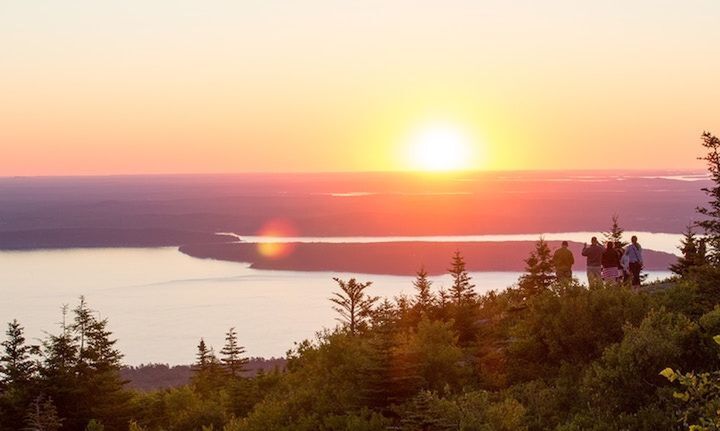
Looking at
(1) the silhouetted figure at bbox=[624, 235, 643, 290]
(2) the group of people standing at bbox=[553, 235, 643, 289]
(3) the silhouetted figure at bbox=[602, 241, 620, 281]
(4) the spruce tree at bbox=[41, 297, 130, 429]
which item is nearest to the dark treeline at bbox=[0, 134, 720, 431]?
(1) the silhouetted figure at bbox=[624, 235, 643, 290]

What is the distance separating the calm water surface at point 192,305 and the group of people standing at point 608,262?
89.9 metres

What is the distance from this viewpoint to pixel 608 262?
2883 centimetres

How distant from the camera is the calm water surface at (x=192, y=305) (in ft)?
417

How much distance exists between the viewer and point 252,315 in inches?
5704

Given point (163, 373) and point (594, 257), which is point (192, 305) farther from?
point (594, 257)

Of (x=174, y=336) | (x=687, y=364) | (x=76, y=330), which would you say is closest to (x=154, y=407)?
(x=76, y=330)

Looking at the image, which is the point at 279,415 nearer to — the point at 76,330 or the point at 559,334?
the point at 559,334

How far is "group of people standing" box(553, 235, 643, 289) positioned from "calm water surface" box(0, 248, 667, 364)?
295 ft

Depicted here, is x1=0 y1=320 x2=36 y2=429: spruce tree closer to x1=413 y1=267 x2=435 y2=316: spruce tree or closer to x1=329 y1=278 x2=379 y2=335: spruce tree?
x1=329 y1=278 x2=379 y2=335: spruce tree

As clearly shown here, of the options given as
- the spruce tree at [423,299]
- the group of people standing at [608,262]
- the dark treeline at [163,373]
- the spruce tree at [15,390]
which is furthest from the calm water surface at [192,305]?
the group of people standing at [608,262]

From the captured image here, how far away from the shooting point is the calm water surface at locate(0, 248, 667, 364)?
127019mm

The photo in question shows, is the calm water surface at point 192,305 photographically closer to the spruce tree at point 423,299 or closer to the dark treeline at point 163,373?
the dark treeline at point 163,373

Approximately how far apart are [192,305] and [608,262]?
13533 centimetres

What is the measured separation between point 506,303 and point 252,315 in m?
117
